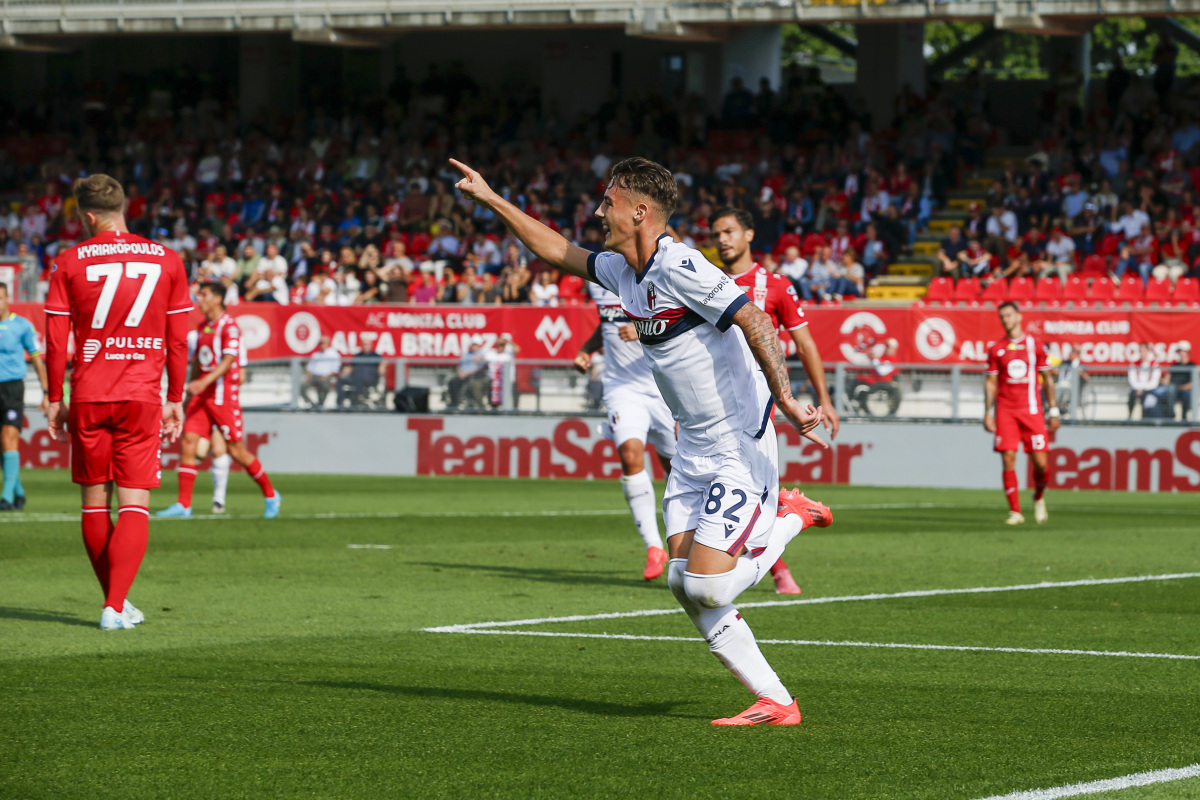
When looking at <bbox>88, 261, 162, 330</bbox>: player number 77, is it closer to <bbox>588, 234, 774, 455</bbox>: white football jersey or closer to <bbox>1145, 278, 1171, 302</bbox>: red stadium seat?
<bbox>588, 234, 774, 455</bbox>: white football jersey

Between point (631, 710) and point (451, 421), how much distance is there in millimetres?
18640

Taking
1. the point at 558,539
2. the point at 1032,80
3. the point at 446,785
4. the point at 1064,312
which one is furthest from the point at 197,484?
the point at 1032,80

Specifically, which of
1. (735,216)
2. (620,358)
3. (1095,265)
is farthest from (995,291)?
(735,216)

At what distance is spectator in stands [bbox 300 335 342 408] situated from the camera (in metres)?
25.1

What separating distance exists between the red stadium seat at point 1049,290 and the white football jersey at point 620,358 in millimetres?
17483

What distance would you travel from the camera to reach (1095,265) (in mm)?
28531

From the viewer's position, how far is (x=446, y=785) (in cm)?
507

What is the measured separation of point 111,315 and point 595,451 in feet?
53.1

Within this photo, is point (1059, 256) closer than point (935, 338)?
No

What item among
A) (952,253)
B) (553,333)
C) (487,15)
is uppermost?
(487,15)

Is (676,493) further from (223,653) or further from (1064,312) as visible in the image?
(1064,312)

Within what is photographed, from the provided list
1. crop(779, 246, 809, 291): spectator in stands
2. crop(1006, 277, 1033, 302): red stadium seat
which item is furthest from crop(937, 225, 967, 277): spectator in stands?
crop(779, 246, 809, 291): spectator in stands

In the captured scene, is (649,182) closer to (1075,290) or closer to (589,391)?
(589,391)

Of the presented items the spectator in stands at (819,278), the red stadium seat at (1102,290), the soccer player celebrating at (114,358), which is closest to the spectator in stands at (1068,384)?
the red stadium seat at (1102,290)
